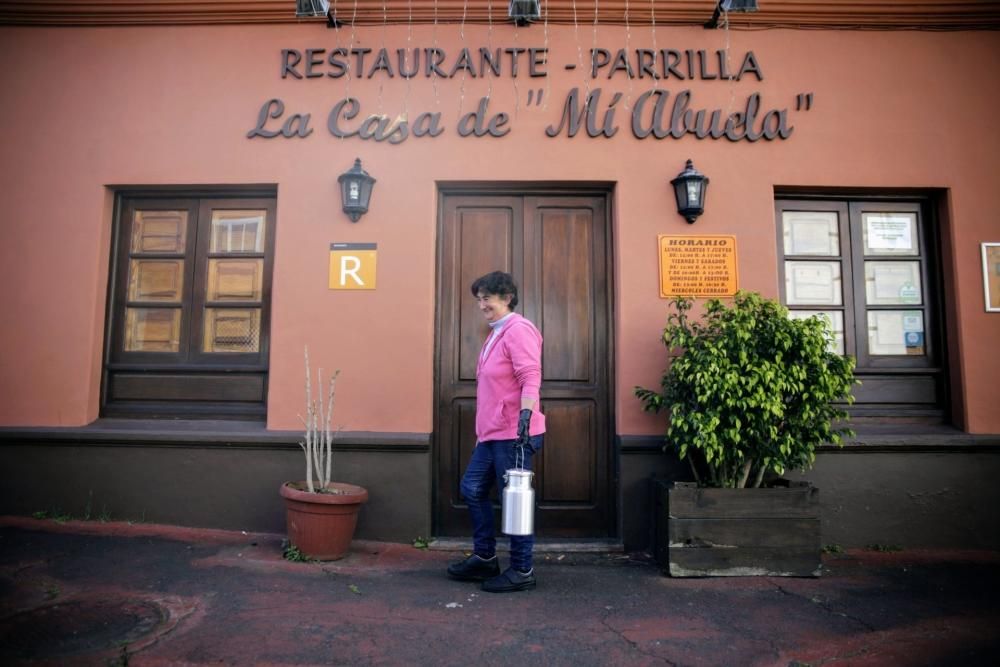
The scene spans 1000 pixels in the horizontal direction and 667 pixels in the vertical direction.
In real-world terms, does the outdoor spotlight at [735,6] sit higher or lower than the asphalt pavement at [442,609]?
higher

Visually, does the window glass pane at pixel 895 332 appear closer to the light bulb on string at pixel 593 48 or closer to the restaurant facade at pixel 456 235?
the restaurant facade at pixel 456 235

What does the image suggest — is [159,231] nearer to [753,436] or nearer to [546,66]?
[546,66]

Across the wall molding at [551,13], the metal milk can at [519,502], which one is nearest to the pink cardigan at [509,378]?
the metal milk can at [519,502]

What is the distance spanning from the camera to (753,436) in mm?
3961

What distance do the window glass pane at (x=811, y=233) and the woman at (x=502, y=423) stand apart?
2725 millimetres

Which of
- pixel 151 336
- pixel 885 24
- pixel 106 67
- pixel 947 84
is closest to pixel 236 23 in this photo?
pixel 106 67

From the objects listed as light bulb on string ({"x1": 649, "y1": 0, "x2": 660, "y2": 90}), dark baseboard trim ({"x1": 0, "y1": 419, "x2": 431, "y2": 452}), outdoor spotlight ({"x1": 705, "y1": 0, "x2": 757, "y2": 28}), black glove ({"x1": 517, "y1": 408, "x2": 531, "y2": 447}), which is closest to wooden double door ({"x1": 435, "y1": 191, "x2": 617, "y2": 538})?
dark baseboard trim ({"x1": 0, "y1": 419, "x2": 431, "y2": 452})

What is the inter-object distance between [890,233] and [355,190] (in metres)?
4.55

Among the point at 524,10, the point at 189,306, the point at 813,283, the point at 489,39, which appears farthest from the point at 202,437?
the point at 813,283

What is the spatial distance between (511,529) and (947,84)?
5.16 metres

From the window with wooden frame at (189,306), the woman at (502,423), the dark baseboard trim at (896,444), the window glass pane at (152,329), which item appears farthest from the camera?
the window glass pane at (152,329)

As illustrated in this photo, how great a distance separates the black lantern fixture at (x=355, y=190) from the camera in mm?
4738

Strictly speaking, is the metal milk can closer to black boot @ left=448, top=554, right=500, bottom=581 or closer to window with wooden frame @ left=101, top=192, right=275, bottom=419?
black boot @ left=448, top=554, right=500, bottom=581

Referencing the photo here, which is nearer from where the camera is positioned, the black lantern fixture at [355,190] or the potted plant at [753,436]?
the potted plant at [753,436]
